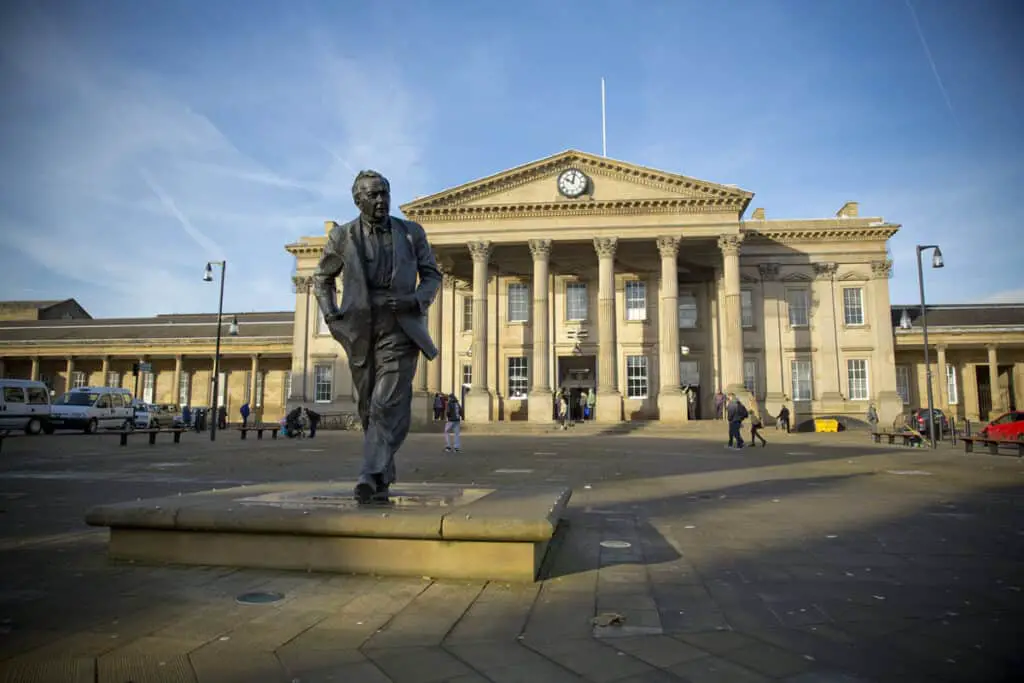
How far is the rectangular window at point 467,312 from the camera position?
4253cm

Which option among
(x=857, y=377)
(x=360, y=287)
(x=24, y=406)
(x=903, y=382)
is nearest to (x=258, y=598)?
(x=360, y=287)

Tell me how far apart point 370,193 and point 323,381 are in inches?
1669

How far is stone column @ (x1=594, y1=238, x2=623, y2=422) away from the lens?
33344 mm

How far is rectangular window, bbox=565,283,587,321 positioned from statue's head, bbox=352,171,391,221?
35852 millimetres

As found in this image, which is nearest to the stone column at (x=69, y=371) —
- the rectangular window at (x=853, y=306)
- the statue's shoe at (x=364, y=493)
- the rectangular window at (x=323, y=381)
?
the rectangular window at (x=323, y=381)

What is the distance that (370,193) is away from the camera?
5.18 meters

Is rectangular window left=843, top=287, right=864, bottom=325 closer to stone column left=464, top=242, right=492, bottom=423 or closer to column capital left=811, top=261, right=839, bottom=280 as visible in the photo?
column capital left=811, top=261, right=839, bottom=280

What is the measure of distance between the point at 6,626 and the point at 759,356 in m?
39.8

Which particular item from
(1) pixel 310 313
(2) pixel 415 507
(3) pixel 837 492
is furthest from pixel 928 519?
(1) pixel 310 313

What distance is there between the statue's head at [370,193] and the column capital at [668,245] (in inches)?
1233

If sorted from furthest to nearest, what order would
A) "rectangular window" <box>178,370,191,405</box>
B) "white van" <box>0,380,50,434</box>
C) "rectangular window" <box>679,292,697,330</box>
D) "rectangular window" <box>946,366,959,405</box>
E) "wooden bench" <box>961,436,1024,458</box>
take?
"rectangular window" <box>178,370,191,405</box>, "rectangular window" <box>946,366,959,405</box>, "rectangular window" <box>679,292,697,330</box>, "white van" <box>0,380,50,434</box>, "wooden bench" <box>961,436,1024,458</box>

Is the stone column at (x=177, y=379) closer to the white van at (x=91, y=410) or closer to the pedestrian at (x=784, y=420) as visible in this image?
the white van at (x=91, y=410)

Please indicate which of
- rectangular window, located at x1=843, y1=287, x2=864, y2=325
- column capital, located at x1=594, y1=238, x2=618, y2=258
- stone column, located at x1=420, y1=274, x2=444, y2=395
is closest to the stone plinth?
column capital, located at x1=594, y1=238, x2=618, y2=258

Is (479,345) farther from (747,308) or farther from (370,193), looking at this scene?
(370,193)
